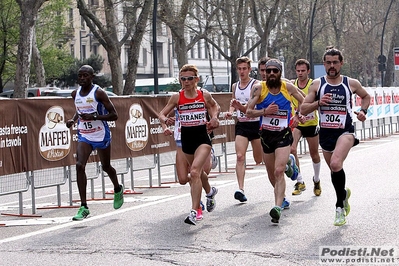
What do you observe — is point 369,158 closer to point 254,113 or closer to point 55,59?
point 254,113

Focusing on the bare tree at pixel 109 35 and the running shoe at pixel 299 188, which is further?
the bare tree at pixel 109 35

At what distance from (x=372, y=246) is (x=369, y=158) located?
12.7m

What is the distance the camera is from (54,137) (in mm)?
13234

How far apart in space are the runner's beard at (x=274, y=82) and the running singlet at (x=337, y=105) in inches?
20.0

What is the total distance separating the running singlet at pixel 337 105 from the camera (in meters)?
10.6

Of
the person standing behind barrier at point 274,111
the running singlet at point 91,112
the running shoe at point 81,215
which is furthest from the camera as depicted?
the running singlet at point 91,112

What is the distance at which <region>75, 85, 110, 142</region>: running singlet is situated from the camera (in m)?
11.9

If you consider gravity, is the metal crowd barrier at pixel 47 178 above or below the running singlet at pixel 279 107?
below

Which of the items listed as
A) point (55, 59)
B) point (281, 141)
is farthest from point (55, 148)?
point (55, 59)

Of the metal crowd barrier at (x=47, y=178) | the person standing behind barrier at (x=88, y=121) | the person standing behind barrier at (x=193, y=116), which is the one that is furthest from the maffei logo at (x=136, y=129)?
the person standing behind barrier at (x=193, y=116)

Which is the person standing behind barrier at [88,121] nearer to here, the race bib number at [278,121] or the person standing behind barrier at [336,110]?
the race bib number at [278,121]

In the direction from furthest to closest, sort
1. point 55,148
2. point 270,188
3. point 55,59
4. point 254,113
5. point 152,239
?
point 55,59 → point 270,188 → point 55,148 → point 254,113 → point 152,239

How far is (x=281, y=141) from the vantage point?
1098cm

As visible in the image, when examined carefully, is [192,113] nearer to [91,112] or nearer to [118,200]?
[91,112]
